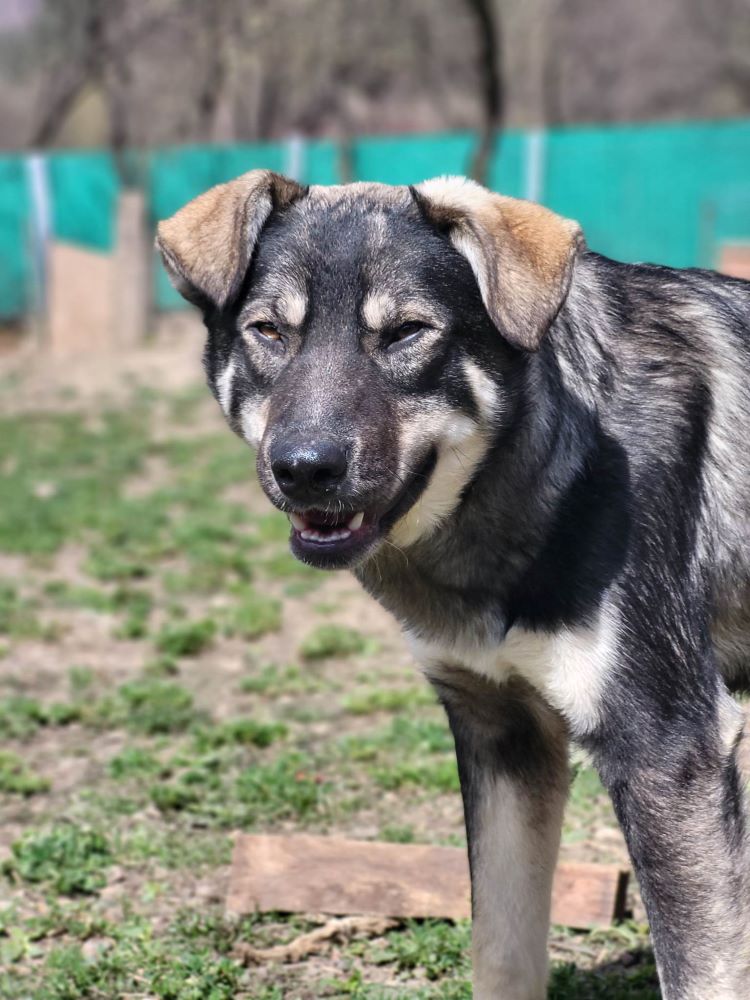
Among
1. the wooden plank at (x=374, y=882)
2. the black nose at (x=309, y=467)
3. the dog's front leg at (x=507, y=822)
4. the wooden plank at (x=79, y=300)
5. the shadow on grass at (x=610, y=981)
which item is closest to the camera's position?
the black nose at (x=309, y=467)

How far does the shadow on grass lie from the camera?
358 centimetres

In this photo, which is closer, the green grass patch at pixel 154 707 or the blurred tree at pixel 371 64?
the green grass patch at pixel 154 707

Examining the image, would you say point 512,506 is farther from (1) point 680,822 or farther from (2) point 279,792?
(2) point 279,792

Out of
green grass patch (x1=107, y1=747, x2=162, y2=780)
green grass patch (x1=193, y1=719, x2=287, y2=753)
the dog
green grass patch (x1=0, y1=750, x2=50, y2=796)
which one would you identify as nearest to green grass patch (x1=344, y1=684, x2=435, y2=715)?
green grass patch (x1=193, y1=719, x2=287, y2=753)

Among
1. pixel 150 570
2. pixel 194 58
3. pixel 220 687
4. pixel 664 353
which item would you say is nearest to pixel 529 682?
pixel 664 353

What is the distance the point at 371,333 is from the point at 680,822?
1.20 m

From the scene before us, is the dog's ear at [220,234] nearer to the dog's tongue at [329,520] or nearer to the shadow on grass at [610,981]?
the dog's tongue at [329,520]

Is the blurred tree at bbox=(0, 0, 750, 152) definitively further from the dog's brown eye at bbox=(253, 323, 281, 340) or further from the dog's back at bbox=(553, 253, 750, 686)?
the dog's brown eye at bbox=(253, 323, 281, 340)

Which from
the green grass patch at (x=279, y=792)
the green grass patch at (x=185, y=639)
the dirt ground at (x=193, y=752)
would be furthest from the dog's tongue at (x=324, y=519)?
the green grass patch at (x=185, y=639)

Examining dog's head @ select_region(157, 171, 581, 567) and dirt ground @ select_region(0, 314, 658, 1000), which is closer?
dog's head @ select_region(157, 171, 581, 567)

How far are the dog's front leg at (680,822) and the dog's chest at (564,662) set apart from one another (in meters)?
0.05

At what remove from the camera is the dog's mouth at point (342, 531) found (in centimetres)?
284

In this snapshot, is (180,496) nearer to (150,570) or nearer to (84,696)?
(150,570)

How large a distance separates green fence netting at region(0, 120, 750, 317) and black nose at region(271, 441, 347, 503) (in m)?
11.4
